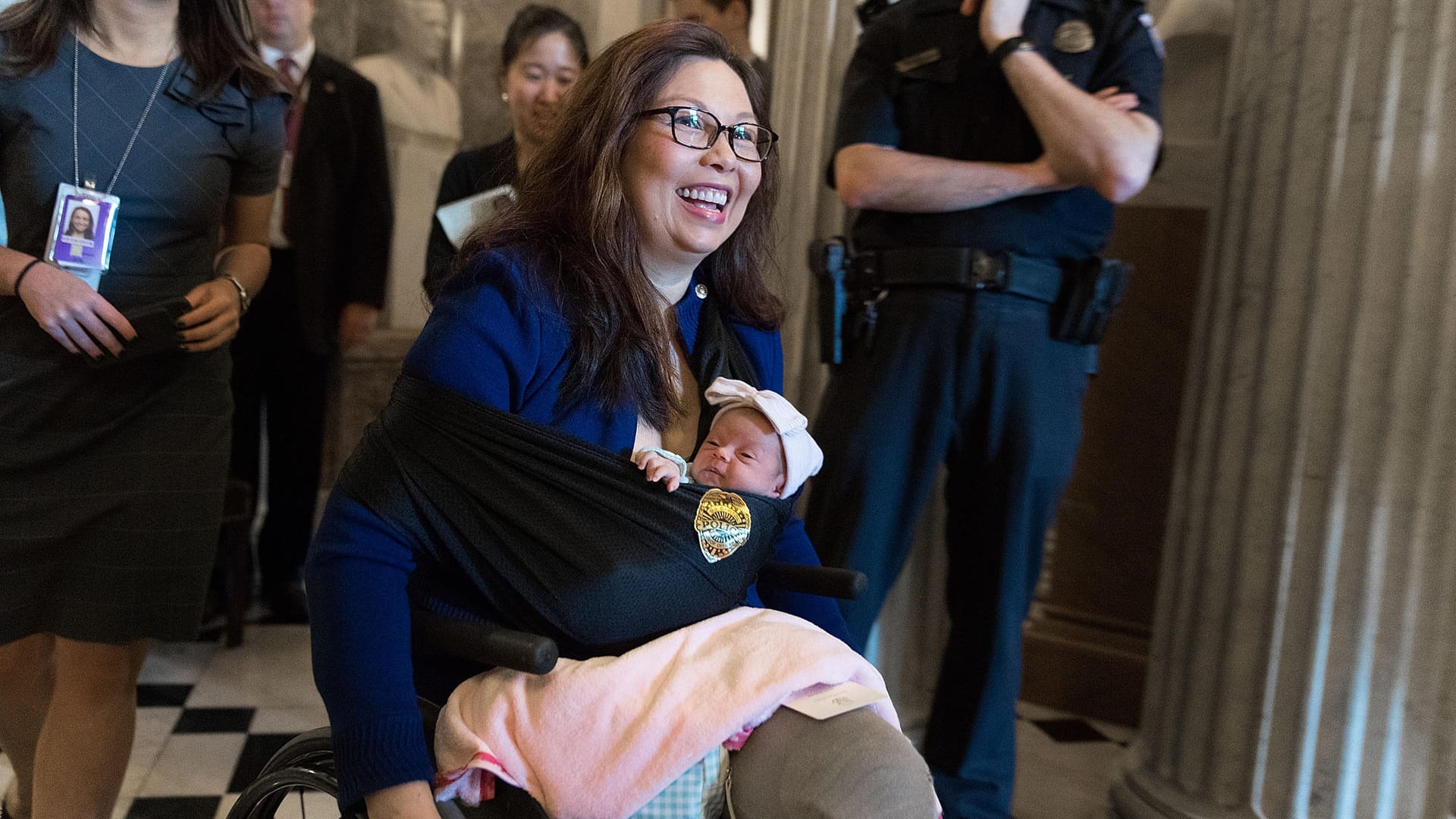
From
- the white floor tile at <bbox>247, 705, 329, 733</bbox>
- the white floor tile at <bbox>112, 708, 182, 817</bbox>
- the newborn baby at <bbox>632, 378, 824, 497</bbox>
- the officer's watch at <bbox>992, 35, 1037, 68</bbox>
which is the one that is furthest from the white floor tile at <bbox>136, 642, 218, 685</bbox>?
the officer's watch at <bbox>992, 35, 1037, 68</bbox>

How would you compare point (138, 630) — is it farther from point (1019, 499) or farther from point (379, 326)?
point (379, 326)

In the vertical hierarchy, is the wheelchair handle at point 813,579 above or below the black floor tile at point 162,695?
above

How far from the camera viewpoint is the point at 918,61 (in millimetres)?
2061

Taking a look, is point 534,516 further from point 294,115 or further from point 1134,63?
point 294,115

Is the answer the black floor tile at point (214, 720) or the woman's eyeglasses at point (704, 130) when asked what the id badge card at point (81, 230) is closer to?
the woman's eyeglasses at point (704, 130)

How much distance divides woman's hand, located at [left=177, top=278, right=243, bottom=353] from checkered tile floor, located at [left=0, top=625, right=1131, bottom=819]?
2.58 ft

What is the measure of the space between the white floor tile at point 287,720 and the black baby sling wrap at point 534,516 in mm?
1675

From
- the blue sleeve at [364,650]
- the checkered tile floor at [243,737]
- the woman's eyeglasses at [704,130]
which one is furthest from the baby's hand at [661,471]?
the checkered tile floor at [243,737]

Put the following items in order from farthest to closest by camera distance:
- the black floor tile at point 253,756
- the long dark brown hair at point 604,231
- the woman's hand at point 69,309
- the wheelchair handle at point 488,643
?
the black floor tile at point 253,756
the woman's hand at point 69,309
the long dark brown hair at point 604,231
the wheelchair handle at point 488,643

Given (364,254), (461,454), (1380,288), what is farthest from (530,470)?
(364,254)

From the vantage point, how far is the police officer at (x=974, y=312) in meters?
2.00

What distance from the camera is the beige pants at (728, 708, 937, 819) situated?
1.00 metres

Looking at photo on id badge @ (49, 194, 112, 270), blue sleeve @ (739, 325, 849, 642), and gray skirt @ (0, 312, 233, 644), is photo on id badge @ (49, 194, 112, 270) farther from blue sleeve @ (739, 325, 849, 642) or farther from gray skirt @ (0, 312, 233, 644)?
blue sleeve @ (739, 325, 849, 642)

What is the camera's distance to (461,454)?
1114 millimetres
